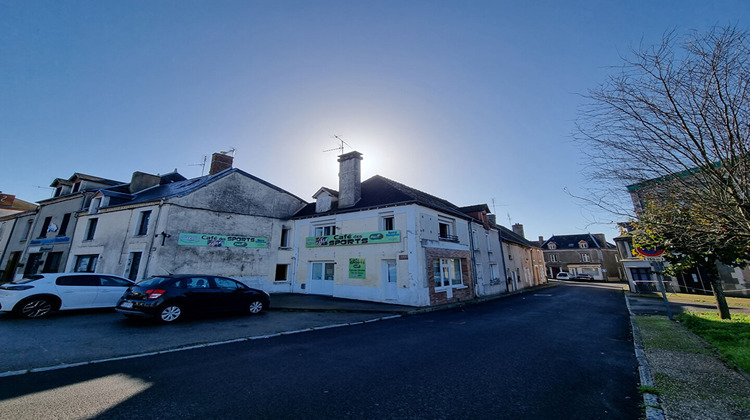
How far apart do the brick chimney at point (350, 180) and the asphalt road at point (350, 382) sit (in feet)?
35.4

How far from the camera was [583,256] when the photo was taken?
48.9m

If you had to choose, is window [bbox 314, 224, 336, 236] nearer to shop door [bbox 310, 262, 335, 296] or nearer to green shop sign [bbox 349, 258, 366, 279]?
shop door [bbox 310, 262, 335, 296]

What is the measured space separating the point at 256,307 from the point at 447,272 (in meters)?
10.4

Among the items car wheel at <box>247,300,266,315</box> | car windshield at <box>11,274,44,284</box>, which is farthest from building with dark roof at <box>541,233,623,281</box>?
car windshield at <box>11,274,44,284</box>

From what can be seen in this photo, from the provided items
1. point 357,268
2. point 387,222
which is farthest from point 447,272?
point 357,268

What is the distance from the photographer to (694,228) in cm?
419

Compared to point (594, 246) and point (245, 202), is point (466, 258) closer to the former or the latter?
point (245, 202)

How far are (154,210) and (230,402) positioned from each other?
1534 cm

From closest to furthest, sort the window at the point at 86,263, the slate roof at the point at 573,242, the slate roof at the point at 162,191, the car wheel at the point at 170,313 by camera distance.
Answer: the car wheel at the point at 170,313, the window at the point at 86,263, the slate roof at the point at 162,191, the slate roof at the point at 573,242

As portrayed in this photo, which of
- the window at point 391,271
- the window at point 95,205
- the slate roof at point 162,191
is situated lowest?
the window at point 391,271

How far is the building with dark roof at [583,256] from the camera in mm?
46750

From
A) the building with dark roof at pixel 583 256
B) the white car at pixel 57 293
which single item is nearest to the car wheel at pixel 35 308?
the white car at pixel 57 293

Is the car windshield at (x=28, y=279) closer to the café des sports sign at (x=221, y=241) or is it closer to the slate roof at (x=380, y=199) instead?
Answer: the café des sports sign at (x=221, y=241)

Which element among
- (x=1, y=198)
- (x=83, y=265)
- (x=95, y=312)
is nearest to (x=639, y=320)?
A: (x=95, y=312)
